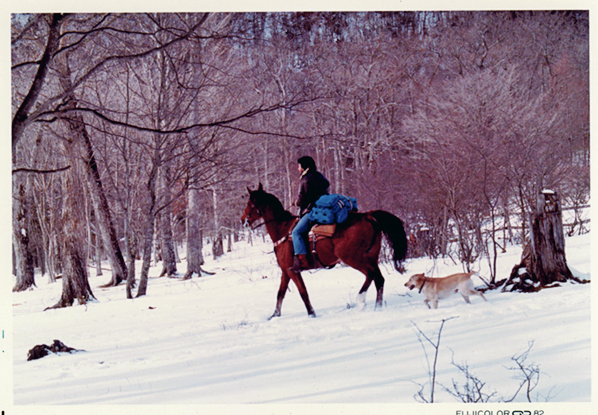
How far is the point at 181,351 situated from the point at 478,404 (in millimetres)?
2848

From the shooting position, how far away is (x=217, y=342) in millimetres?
4977

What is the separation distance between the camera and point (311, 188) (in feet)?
19.6

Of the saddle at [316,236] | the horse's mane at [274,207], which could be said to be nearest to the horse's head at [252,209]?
the horse's mane at [274,207]

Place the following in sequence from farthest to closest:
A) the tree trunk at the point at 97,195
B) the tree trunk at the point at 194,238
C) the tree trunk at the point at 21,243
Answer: the tree trunk at the point at 21,243, the tree trunk at the point at 194,238, the tree trunk at the point at 97,195

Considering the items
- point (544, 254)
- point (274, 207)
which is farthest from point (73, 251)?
point (544, 254)

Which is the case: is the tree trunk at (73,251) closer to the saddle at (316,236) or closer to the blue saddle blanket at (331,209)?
the saddle at (316,236)

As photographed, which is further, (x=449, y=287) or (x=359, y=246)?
(x=359, y=246)

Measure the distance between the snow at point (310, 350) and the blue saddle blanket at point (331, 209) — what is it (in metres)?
1.13

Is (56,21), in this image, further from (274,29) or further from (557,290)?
(557,290)

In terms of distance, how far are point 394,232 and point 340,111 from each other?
2.44m

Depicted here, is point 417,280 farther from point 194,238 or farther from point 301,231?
point 194,238

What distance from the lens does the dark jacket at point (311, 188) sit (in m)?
5.96

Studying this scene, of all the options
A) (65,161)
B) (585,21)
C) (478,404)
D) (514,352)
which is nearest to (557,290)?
(514,352)

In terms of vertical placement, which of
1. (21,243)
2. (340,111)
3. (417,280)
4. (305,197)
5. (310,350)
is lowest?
(310,350)
